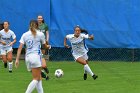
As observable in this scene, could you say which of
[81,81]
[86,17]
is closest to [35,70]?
[81,81]

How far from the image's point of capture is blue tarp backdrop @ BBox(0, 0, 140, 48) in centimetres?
2384

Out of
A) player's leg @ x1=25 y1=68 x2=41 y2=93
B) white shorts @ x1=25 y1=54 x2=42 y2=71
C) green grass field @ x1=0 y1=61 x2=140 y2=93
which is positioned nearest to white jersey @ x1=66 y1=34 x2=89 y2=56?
green grass field @ x1=0 y1=61 x2=140 y2=93

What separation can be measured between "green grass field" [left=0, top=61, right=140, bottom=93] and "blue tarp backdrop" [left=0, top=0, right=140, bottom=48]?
239 cm

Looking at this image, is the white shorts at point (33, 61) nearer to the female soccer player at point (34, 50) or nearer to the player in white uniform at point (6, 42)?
the female soccer player at point (34, 50)

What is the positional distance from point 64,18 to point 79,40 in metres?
7.71

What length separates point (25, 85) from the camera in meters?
14.6

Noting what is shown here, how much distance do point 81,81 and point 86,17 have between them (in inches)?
345

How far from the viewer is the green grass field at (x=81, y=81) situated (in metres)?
13.5

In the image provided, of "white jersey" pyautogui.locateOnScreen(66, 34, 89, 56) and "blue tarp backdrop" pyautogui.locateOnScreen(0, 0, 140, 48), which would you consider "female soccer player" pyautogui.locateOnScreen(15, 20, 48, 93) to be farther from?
"blue tarp backdrop" pyautogui.locateOnScreen(0, 0, 140, 48)

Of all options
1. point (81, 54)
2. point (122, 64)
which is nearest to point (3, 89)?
point (81, 54)

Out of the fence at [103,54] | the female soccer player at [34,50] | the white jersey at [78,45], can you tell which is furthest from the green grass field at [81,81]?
the fence at [103,54]

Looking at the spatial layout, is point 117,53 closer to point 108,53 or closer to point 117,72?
point 108,53

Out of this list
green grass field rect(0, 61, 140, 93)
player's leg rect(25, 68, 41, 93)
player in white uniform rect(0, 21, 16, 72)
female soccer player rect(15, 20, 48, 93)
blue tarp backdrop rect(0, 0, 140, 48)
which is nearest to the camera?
player's leg rect(25, 68, 41, 93)

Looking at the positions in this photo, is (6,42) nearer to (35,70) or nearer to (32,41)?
(32,41)
